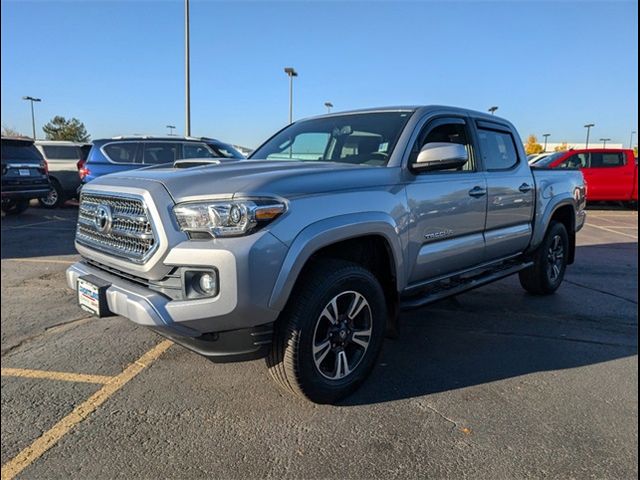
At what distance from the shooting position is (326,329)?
290cm

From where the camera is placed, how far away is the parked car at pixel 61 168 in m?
13.9

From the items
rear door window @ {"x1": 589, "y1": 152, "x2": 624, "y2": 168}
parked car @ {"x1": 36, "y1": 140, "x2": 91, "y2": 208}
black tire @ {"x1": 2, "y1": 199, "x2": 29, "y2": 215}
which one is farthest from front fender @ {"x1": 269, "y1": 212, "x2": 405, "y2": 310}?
rear door window @ {"x1": 589, "y1": 152, "x2": 624, "y2": 168}

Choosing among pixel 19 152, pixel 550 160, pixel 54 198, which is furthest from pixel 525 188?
pixel 54 198

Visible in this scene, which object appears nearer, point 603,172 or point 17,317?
point 17,317

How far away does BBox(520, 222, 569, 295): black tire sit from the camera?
526 cm

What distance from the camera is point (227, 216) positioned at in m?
2.43

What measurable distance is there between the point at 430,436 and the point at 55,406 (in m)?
2.21

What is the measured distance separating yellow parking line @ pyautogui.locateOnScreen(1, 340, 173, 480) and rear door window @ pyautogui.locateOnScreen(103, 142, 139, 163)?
822 centimetres

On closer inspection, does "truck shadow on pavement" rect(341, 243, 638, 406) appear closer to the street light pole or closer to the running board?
the running board

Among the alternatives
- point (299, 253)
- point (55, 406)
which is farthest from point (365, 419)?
point (55, 406)

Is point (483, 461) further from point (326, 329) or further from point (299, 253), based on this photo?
point (299, 253)

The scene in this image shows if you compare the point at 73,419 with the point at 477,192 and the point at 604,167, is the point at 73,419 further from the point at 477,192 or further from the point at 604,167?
the point at 604,167

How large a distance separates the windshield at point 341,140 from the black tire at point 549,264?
264cm

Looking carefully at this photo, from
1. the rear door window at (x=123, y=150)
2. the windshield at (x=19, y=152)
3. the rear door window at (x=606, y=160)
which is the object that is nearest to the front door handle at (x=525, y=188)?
the rear door window at (x=123, y=150)
